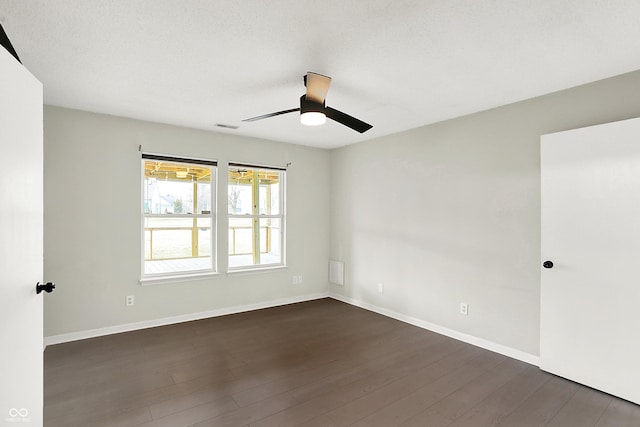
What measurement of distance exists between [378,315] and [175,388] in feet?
8.89

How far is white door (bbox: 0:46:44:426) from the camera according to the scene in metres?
1.36

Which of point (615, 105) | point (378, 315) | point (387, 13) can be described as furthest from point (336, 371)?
point (615, 105)

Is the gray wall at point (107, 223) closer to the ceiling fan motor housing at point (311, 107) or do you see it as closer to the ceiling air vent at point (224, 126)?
the ceiling air vent at point (224, 126)

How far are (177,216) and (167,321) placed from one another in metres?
1.31

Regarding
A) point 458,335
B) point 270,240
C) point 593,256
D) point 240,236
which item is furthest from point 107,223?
point 593,256

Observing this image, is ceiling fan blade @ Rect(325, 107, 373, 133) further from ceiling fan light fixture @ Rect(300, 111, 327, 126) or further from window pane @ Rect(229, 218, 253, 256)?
window pane @ Rect(229, 218, 253, 256)

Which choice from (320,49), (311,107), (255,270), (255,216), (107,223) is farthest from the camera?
(255,216)

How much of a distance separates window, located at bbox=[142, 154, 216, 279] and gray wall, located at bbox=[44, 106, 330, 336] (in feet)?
0.45

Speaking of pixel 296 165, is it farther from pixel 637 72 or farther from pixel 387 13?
pixel 637 72

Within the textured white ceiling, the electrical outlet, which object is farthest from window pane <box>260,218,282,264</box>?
the electrical outlet

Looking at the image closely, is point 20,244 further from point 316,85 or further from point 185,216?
point 185,216

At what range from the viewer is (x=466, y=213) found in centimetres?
360

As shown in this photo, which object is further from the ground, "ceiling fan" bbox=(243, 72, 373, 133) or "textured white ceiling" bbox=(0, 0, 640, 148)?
"textured white ceiling" bbox=(0, 0, 640, 148)

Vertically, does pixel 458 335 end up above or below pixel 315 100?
below
